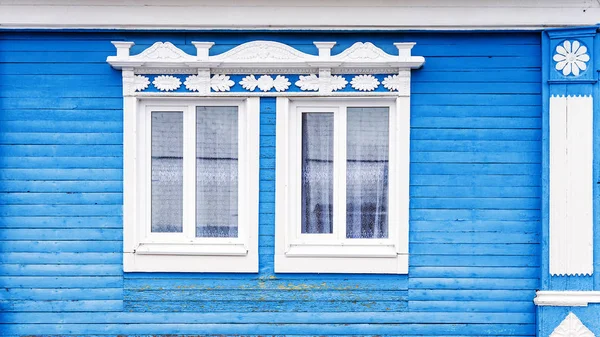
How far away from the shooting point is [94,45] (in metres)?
4.95

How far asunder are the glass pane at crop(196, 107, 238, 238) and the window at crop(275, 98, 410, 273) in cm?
38

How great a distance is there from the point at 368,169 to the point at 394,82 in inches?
27.5

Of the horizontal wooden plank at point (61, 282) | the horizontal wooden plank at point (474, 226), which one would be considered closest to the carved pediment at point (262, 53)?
the horizontal wooden plank at point (474, 226)

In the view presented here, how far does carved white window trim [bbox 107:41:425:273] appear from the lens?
4867 millimetres

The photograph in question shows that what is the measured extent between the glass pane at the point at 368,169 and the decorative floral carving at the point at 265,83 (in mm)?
560

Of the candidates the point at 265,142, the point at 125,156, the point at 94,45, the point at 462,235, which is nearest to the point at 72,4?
the point at 94,45

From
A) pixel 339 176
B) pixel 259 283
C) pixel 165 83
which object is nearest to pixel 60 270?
pixel 259 283

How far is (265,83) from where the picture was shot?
16.1ft

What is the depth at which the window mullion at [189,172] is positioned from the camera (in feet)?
16.4

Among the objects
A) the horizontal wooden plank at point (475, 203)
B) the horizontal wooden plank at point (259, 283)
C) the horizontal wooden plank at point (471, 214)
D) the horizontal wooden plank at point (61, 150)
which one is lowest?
the horizontal wooden plank at point (259, 283)

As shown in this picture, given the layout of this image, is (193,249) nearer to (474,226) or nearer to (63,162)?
(63,162)

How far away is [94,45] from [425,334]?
11.1ft

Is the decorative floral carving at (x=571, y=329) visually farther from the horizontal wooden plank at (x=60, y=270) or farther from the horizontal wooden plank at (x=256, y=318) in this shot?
the horizontal wooden plank at (x=60, y=270)

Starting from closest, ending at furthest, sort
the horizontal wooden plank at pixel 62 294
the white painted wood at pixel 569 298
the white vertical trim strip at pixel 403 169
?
1. the white painted wood at pixel 569 298
2. the white vertical trim strip at pixel 403 169
3. the horizontal wooden plank at pixel 62 294
